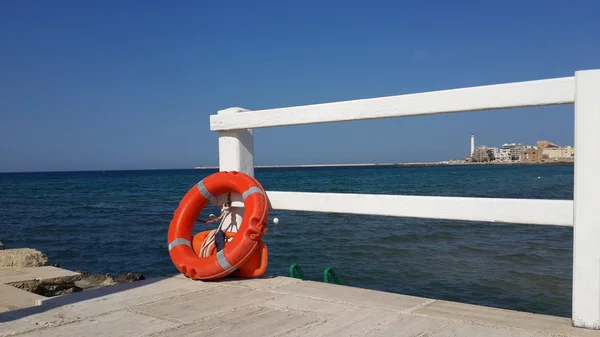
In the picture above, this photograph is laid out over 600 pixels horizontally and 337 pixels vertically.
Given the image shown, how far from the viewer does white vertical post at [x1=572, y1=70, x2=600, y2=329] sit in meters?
2.20

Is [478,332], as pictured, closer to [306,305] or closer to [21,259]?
[306,305]

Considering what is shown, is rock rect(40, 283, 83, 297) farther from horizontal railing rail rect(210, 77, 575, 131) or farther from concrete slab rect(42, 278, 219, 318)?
horizontal railing rail rect(210, 77, 575, 131)

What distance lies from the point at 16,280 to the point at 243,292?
263 cm

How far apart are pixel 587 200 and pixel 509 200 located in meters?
0.38

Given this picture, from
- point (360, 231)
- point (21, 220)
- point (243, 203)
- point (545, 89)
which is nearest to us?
point (545, 89)

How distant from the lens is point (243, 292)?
120 inches

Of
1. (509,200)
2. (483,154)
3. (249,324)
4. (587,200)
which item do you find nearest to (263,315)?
(249,324)

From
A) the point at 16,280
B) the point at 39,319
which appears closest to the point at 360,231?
the point at 16,280

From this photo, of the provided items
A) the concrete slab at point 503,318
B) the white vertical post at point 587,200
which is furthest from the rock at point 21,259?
the white vertical post at point 587,200

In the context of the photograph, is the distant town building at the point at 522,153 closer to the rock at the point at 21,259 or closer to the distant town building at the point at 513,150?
the distant town building at the point at 513,150

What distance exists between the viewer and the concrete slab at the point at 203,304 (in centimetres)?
260

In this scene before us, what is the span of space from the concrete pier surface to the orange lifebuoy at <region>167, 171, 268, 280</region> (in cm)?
16

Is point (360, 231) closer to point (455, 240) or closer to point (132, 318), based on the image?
point (455, 240)

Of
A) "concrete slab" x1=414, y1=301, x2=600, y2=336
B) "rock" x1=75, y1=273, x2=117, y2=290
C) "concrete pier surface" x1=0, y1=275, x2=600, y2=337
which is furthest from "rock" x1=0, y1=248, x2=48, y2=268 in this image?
"concrete slab" x1=414, y1=301, x2=600, y2=336
